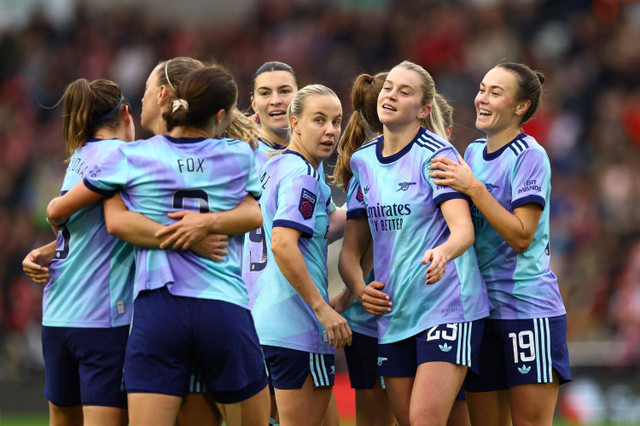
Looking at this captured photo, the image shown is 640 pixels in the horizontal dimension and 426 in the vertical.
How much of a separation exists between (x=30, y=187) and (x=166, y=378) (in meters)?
11.5

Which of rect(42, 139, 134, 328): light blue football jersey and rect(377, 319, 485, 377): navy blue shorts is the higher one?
rect(42, 139, 134, 328): light blue football jersey

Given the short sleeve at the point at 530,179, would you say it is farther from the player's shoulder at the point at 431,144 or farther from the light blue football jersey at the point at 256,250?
the light blue football jersey at the point at 256,250

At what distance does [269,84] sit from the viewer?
19.6ft

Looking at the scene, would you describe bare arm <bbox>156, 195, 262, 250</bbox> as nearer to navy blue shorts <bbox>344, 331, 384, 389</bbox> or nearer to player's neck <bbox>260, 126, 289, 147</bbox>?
navy blue shorts <bbox>344, 331, 384, 389</bbox>

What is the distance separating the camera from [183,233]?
402 centimetres

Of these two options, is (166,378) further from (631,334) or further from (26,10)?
(26,10)

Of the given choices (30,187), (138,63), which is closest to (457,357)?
(30,187)

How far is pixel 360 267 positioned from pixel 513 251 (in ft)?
2.89

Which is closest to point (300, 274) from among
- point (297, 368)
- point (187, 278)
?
point (297, 368)

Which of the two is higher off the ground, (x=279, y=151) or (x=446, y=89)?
(x=446, y=89)

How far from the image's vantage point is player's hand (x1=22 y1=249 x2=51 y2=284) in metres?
4.53

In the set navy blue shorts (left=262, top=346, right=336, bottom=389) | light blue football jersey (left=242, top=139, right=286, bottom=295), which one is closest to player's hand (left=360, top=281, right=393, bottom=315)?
navy blue shorts (left=262, top=346, right=336, bottom=389)

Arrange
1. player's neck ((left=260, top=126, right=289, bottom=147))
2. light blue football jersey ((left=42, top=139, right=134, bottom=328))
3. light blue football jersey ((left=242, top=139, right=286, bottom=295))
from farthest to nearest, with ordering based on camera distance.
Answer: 1. player's neck ((left=260, top=126, right=289, bottom=147))
2. light blue football jersey ((left=242, top=139, right=286, bottom=295))
3. light blue football jersey ((left=42, top=139, right=134, bottom=328))

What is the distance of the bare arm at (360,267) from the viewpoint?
4809 millimetres
